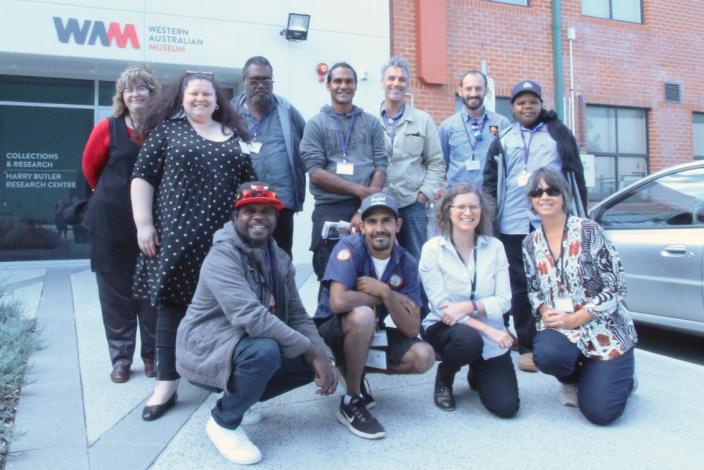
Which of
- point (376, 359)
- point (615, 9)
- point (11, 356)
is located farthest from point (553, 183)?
point (615, 9)

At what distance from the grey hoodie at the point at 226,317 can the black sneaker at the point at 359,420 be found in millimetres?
387

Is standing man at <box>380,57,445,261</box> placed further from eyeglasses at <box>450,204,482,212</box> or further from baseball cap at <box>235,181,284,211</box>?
baseball cap at <box>235,181,284,211</box>

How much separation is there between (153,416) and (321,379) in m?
1.05

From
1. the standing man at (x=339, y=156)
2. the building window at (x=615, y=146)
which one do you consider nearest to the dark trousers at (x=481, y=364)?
the standing man at (x=339, y=156)

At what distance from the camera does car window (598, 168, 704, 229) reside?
467cm

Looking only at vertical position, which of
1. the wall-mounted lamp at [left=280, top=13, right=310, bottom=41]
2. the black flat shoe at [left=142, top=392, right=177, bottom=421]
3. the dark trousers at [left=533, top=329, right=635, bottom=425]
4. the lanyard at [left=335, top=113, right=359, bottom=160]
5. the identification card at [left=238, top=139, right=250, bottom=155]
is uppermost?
the wall-mounted lamp at [left=280, top=13, right=310, bottom=41]

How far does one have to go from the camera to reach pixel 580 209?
433 cm

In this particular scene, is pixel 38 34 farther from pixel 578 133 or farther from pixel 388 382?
pixel 578 133

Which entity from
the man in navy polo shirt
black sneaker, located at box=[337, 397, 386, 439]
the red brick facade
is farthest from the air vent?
black sneaker, located at box=[337, 397, 386, 439]

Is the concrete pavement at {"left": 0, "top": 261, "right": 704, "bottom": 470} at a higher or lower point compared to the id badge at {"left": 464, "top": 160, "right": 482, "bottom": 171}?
lower

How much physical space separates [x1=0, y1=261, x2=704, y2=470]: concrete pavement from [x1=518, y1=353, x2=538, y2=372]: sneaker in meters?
0.09

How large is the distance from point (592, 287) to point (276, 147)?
220cm

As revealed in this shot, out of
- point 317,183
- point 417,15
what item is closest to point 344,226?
point 317,183

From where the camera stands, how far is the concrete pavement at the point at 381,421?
290cm
